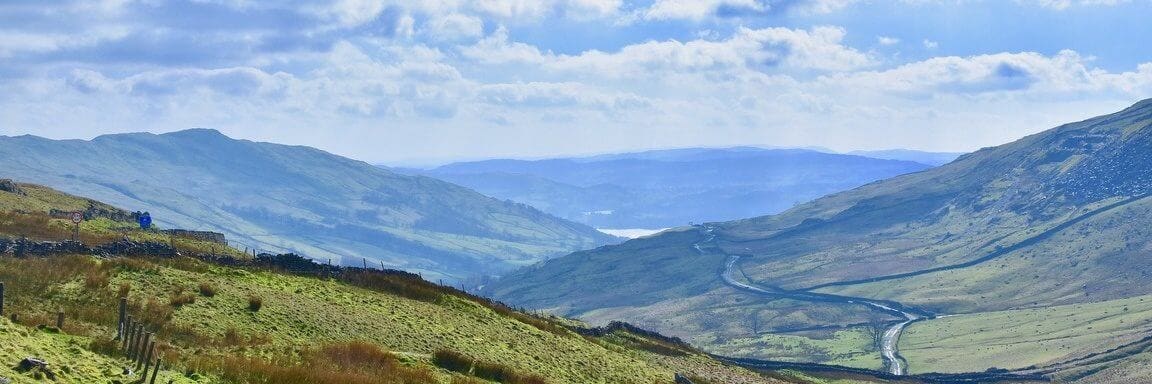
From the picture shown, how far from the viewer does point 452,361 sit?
133 feet

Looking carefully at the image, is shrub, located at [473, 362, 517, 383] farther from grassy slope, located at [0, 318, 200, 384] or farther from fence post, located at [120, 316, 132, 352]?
grassy slope, located at [0, 318, 200, 384]

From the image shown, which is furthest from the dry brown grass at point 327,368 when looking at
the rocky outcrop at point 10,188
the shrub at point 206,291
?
the rocky outcrop at point 10,188

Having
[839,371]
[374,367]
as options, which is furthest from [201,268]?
[839,371]

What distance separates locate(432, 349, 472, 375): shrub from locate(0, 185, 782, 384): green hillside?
0.19 ft

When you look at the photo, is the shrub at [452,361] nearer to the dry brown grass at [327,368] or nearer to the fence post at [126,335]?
the dry brown grass at [327,368]

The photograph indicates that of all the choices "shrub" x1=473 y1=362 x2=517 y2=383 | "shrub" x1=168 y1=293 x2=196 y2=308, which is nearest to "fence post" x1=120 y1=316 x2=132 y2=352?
"shrub" x1=168 y1=293 x2=196 y2=308

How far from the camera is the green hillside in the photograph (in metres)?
28.8

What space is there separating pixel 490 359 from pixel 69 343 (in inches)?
780

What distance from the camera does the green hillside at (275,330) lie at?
94.4ft

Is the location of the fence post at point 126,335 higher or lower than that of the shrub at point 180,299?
lower

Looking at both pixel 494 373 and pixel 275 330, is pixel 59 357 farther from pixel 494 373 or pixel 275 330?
pixel 494 373

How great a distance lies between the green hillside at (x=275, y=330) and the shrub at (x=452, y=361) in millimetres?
59

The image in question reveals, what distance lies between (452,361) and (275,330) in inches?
288

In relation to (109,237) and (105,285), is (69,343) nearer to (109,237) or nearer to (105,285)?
(105,285)
